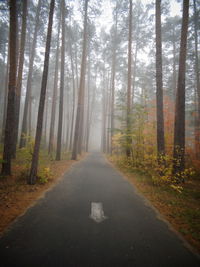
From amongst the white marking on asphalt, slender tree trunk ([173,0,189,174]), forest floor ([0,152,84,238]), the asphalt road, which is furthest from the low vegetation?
slender tree trunk ([173,0,189,174])

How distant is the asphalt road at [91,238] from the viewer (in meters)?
2.14

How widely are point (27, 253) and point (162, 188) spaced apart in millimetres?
5969

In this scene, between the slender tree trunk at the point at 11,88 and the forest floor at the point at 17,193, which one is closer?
the forest floor at the point at 17,193

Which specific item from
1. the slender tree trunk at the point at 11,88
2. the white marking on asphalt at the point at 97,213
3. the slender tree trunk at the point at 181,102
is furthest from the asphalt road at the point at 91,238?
the slender tree trunk at the point at 181,102

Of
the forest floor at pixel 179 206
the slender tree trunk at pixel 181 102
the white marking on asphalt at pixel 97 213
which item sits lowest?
the forest floor at pixel 179 206

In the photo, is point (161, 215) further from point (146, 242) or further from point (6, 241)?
point (6, 241)

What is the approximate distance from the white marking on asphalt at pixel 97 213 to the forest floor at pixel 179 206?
1998 millimetres

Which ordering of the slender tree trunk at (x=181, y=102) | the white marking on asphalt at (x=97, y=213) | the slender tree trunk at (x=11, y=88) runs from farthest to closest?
the slender tree trunk at (x=181, y=102) < the slender tree trunk at (x=11, y=88) < the white marking on asphalt at (x=97, y=213)

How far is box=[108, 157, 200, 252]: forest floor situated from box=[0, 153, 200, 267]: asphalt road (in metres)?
0.37

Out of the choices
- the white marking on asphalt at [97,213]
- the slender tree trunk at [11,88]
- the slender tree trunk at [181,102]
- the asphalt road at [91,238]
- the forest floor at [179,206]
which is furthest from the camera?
the slender tree trunk at [181,102]

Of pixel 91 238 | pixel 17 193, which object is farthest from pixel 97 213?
pixel 17 193

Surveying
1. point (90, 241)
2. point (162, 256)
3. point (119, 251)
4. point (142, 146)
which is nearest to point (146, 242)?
point (162, 256)

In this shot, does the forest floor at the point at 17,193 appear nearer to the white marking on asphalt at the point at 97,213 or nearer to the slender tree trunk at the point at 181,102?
the white marking on asphalt at the point at 97,213

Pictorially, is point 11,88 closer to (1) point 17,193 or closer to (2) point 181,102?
(1) point 17,193
